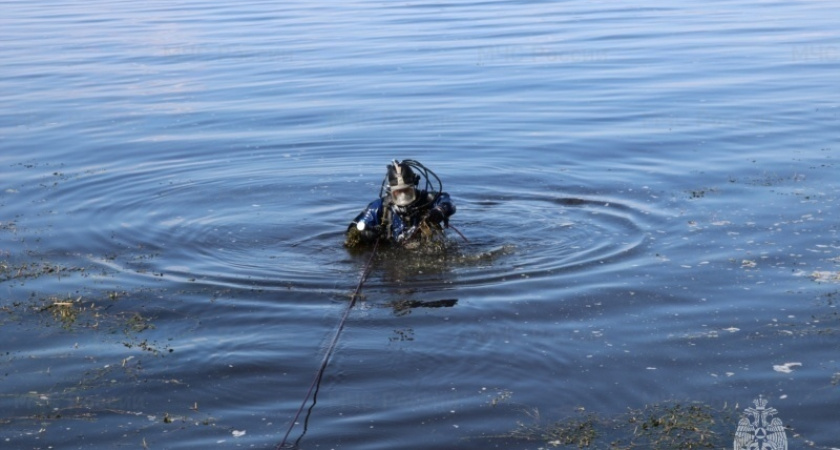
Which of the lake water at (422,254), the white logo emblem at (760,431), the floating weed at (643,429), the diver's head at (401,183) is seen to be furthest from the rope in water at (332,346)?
the white logo emblem at (760,431)

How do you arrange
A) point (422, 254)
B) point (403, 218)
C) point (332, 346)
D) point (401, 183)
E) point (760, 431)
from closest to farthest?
1. point (760, 431)
2. point (332, 346)
3. point (401, 183)
4. point (422, 254)
5. point (403, 218)

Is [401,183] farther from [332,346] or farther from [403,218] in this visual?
[332,346]

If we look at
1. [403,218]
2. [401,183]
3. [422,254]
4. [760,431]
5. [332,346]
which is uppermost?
[401,183]

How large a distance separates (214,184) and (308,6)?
27.8m

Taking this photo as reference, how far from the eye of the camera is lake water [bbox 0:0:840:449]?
333 inches

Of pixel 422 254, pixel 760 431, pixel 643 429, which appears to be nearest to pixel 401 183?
pixel 422 254

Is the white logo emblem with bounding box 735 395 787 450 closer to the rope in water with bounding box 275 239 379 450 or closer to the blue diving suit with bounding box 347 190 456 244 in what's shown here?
the rope in water with bounding box 275 239 379 450

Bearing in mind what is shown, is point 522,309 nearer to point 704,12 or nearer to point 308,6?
point 704,12

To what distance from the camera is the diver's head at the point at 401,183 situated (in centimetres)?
1209

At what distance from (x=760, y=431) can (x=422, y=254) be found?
5140 mm

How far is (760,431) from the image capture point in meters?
7.73

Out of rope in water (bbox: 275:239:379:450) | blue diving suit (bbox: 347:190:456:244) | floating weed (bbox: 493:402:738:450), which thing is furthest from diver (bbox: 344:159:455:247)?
floating weed (bbox: 493:402:738:450)

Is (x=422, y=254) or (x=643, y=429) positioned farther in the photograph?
(x=422, y=254)

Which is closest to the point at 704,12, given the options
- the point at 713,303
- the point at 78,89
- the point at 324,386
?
the point at 78,89
